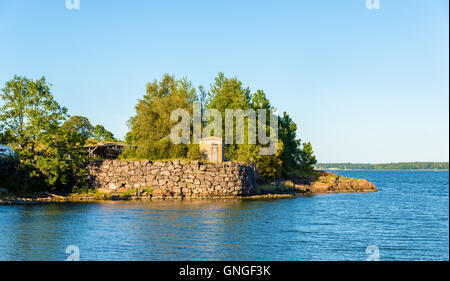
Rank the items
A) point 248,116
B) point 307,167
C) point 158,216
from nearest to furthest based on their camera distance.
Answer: point 158,216, point 248,116, point 307,167

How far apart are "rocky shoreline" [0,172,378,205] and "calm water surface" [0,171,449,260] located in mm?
3687

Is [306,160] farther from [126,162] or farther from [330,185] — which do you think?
[126,162]

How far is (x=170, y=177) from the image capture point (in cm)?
3800

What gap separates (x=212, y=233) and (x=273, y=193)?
24685 mm

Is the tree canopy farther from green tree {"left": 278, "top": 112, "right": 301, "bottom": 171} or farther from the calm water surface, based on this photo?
green tree {"left": 278, "top": 112, "right": 301, "bottom": 171}

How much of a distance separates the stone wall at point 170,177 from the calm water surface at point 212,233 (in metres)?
6.00

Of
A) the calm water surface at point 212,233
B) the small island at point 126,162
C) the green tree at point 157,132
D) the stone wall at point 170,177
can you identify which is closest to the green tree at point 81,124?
the green tree at point 157,132

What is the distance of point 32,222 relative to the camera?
73.2 ft
